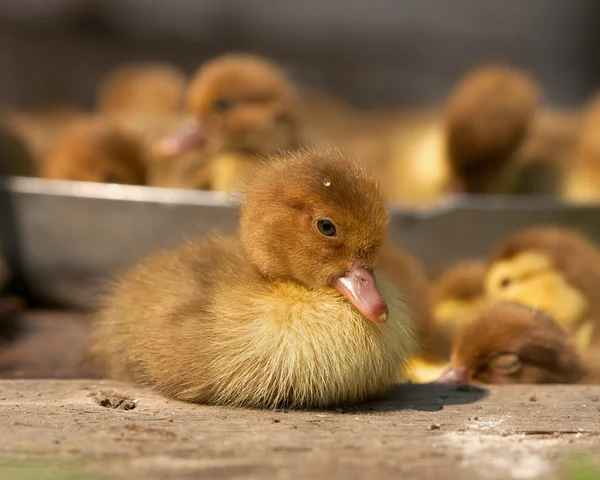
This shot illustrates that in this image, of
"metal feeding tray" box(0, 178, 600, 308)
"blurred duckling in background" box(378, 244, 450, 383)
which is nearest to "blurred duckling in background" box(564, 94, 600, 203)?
"metal feeding tray" box(0, 178, 600, 308)

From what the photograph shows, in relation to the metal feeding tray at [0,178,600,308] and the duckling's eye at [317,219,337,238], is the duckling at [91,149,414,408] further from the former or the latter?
the metal feeding tray at [0,178,600,308]

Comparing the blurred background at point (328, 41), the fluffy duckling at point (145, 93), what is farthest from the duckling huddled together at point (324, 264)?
the blurred background at point (328, 41)

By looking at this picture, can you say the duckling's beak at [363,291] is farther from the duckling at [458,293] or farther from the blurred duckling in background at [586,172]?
the blurred duckling in background at [586,172]

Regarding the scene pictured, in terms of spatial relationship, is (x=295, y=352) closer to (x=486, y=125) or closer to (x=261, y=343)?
(x=261, y=343)

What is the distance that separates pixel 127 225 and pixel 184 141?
759 millimetres

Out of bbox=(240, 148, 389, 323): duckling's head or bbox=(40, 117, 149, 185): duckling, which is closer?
bbox=(240, 148, 389, 323): duckling's head

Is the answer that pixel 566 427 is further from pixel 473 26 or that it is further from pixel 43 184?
pixel 473 26

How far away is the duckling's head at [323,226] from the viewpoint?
2.13m

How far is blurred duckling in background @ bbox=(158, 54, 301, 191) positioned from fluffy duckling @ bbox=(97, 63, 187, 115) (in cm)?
185

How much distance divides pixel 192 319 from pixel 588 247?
73.5 inches

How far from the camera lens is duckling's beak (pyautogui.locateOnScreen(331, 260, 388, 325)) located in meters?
2.09

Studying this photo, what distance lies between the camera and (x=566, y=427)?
77.0 inches

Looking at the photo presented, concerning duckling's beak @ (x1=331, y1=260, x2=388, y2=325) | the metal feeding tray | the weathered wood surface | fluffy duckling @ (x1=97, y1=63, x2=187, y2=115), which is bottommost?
the weathered wood surface

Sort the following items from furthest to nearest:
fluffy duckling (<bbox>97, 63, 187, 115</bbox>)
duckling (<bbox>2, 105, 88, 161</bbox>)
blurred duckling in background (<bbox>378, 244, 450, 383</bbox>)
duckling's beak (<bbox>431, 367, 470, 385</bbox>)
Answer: fluffy duckling (<bbox>97, 63, 187, 115</bbox>)
duckling (<bbox>2, 105, 88, 161</bbox>)
blurred duckling in background (<bbox>378, 244, 450, 383</bbox>)
duckling's beak (<bbox>431, 367, 470, 385</bbox>)
